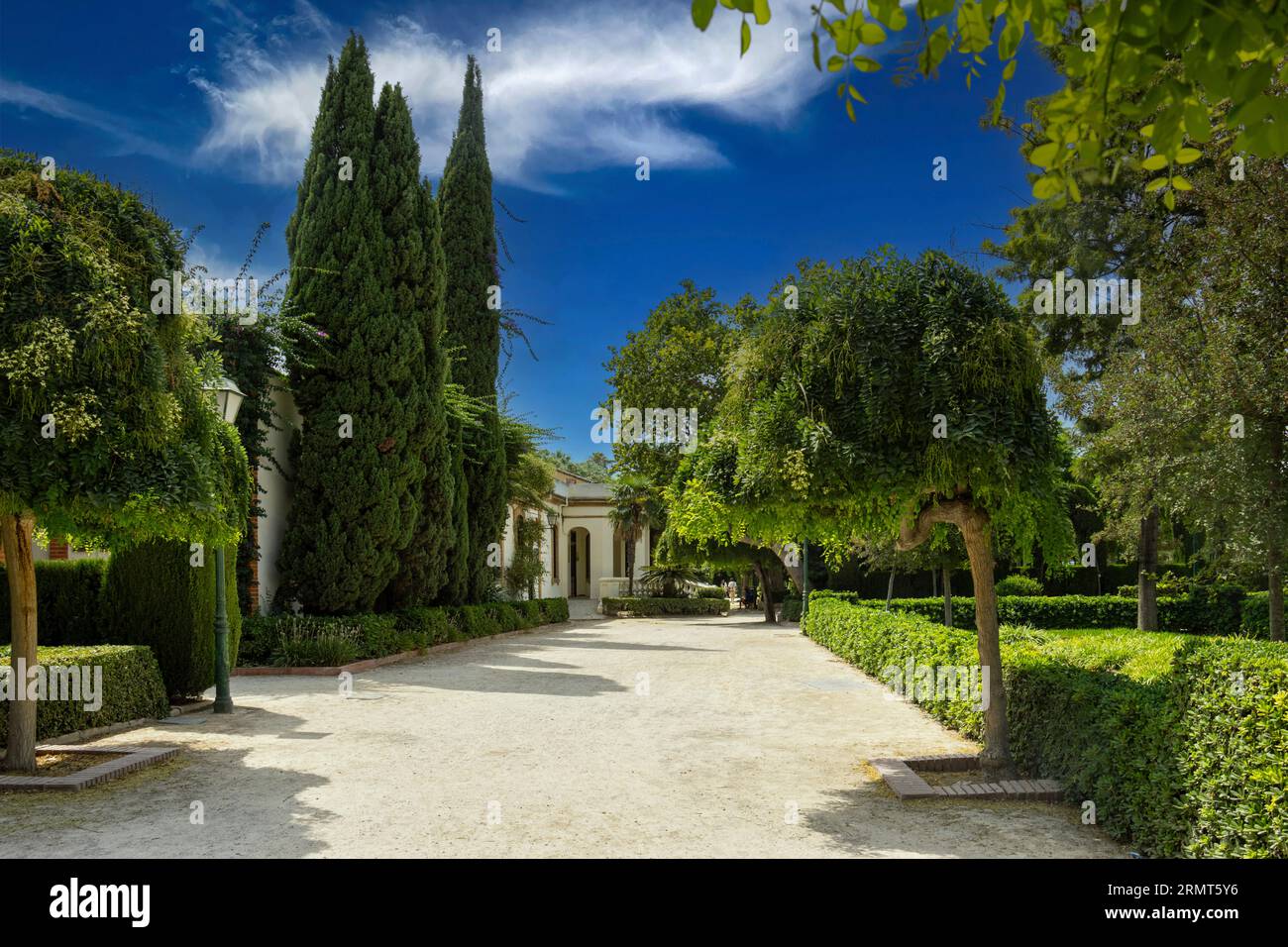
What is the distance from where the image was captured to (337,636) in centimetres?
1457

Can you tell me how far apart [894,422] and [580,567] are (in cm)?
4022

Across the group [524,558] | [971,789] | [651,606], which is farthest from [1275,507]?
[651,606]

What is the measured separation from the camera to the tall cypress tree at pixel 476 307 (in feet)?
73.7

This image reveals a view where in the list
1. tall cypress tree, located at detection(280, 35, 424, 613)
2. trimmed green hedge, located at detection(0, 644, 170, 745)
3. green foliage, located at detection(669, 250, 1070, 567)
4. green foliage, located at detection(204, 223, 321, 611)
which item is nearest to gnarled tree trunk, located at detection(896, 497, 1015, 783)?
green foliage, located at detection(669, 250, 1070, 567)

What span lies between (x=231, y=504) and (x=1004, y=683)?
704cm

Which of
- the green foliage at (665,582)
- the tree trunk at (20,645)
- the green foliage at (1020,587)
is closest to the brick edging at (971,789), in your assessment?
the tree trunk at (20,645)

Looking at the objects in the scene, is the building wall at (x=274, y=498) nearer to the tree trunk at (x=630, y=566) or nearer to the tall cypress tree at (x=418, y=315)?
the tall cypress tree at (x=418, y=315)

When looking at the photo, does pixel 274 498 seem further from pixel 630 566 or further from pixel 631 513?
pixel 630 566

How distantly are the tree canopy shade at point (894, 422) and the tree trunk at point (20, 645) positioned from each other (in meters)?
5.43

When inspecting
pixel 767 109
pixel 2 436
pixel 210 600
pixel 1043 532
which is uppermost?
pixel 767 109

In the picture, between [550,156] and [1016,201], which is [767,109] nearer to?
[550,156]

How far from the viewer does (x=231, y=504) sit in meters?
7.47
